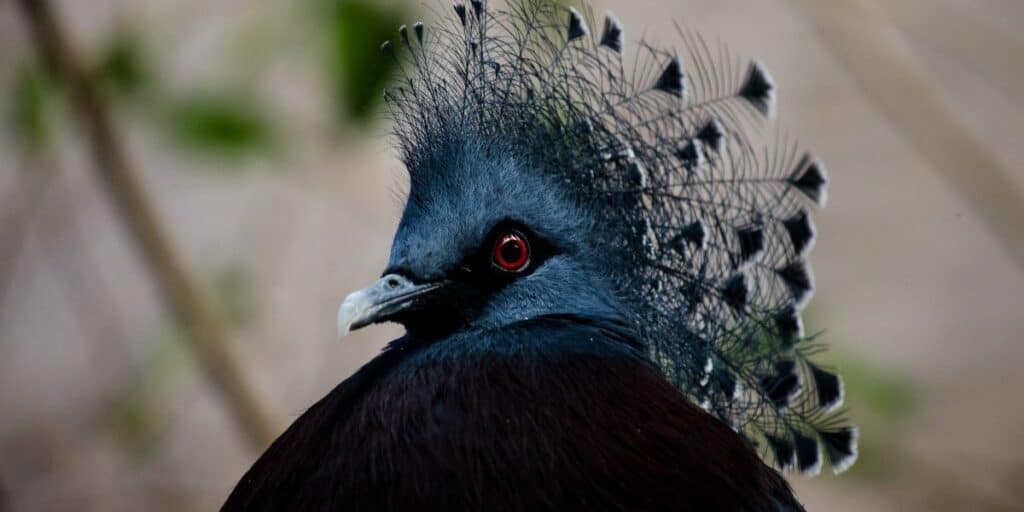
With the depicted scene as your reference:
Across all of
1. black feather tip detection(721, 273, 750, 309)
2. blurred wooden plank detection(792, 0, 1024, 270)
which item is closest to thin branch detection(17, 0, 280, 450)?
black feather tip detection(721, 273, 750, 309)

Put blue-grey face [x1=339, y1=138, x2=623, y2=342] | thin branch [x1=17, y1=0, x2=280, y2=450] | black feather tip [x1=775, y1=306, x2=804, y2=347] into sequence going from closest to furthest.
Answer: blue-grey face [x1=339, y1=138, x2=623, y2=342]
black feather tip [x1=775, y1=306, x2=804, y2=347]
thin branch [x1=17, y1=0, x2=280, y2=450]

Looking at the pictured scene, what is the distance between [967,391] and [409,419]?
4711mm

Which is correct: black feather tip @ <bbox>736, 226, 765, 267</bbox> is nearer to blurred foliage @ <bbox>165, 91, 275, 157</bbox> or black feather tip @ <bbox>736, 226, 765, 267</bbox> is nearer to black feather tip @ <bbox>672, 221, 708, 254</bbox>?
black feather tip @ <bbox>672, 221, 708, 254</bbox>

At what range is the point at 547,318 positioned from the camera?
2223 mm

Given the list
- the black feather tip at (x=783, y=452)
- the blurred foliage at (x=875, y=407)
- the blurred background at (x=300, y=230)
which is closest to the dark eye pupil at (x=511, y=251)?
the black feather tip at (x=783, y=452)

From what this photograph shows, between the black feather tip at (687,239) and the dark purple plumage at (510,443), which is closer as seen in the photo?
the dark purple plumage at (510,443)

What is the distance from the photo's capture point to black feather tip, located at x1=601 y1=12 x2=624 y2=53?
247 centimetres

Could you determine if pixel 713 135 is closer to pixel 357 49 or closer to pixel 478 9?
pixel 478 9

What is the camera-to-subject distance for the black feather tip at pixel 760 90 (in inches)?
96.9

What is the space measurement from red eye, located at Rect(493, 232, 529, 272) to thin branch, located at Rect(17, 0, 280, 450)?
138cm

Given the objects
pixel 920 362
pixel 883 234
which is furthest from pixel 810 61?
pixel 920 362

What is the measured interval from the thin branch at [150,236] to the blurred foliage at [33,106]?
97 millimetres

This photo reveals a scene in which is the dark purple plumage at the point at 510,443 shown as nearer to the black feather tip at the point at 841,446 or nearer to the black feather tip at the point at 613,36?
the black feather tip at the point at 841,446

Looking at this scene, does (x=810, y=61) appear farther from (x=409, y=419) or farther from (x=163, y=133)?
(x=409, y=419)
